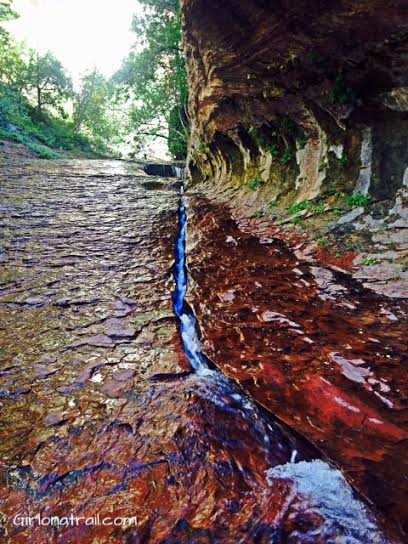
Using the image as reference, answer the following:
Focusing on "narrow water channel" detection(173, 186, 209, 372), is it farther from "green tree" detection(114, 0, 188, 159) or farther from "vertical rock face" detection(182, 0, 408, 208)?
"green tree" detection(114, 0, 188, 159)

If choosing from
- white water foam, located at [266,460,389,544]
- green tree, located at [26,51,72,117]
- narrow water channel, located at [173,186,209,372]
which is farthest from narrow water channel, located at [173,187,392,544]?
green tree, located at [26,51,72,117]

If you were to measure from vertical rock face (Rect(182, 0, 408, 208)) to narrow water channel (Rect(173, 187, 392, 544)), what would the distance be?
12.2 ft

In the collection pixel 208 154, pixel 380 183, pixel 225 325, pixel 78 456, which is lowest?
pixel 78 456

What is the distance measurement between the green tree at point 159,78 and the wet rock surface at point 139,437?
15231mm

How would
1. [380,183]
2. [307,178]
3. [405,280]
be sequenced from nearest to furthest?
[405,280], [380,183], [307,178]

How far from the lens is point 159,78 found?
17.7 m

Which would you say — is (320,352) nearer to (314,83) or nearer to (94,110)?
(314,83)

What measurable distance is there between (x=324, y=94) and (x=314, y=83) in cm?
24

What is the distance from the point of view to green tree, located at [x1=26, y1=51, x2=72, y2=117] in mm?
22391

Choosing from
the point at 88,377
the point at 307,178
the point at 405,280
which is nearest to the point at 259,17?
the point at 307,178

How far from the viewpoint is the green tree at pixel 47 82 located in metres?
22.4

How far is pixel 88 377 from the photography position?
2.42 metres

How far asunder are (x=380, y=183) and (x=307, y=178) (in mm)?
1470

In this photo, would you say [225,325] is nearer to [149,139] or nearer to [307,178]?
[307,178]
